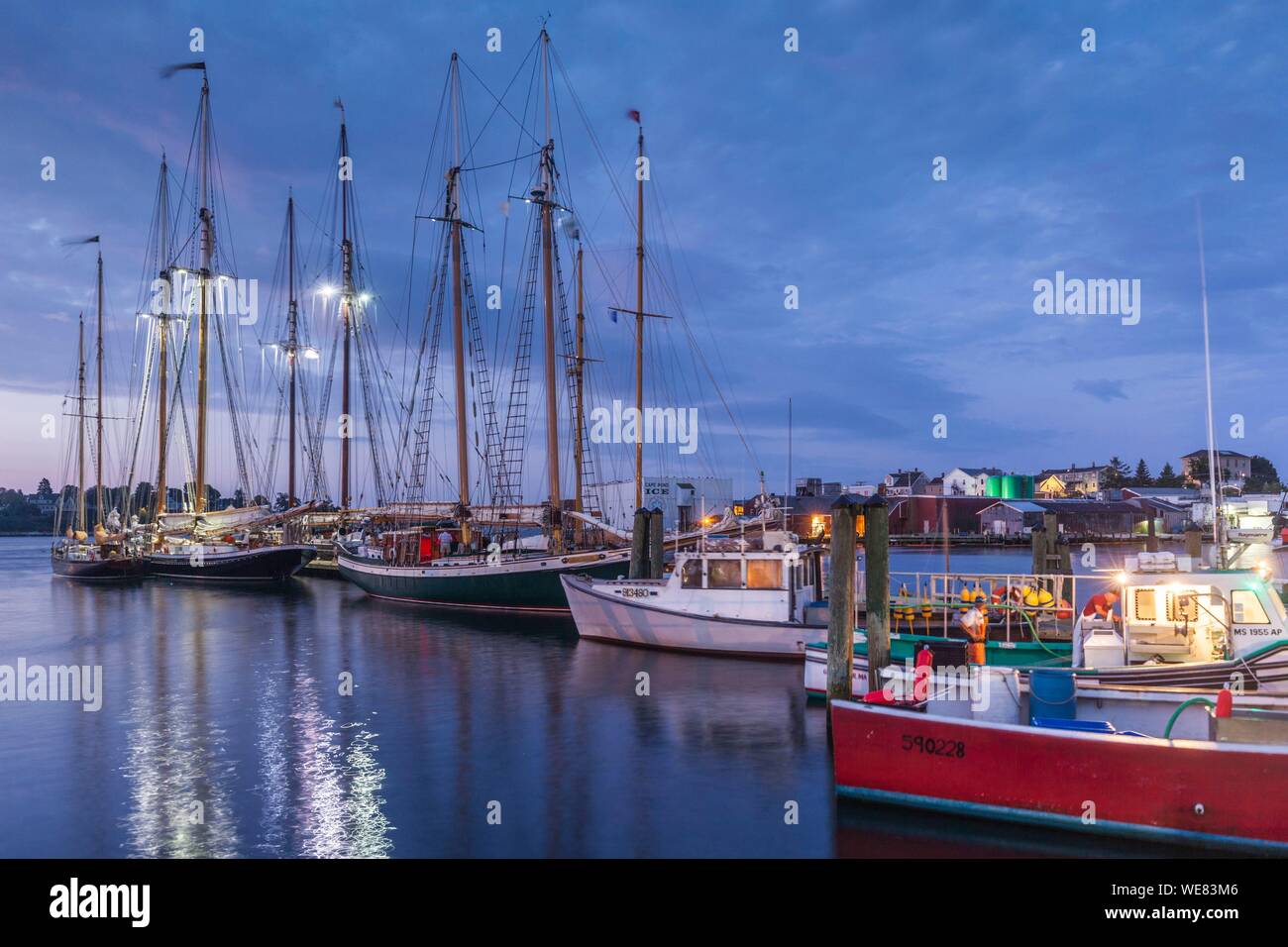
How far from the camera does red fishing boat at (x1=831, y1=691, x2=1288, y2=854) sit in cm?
980

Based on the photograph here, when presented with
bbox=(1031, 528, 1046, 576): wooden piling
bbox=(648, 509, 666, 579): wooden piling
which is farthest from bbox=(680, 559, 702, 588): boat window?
bbox=(1031, 528, 1046, 576): wooden piling

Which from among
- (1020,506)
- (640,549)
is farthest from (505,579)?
(1020,506)

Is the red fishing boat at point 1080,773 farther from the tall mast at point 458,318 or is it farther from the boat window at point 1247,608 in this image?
the tall mast at point 458,318

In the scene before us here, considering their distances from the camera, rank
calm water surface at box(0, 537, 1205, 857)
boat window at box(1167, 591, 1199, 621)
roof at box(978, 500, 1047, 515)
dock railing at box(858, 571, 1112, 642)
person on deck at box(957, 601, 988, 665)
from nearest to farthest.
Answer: calm water surface at box(0, 537, 1205, 857) < boat window at box(1167, 591, 1199, 621) < person on deck at box(957, 601, 988, 665) < dock railing at box(858, 571, 1112, 642) < roof at box(978, 500, 1047, 515)

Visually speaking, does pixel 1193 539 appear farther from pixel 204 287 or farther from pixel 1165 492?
pixel 1165 492

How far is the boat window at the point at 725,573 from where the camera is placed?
79.1 ft

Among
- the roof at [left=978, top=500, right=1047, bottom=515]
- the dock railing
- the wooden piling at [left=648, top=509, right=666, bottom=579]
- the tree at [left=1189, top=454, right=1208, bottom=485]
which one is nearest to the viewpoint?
the dock railing

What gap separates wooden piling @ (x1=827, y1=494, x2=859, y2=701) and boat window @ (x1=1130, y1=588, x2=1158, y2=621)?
5.07 m

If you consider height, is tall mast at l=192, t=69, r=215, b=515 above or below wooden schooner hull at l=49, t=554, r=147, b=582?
above

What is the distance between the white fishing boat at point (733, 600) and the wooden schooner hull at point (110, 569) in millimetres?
50103

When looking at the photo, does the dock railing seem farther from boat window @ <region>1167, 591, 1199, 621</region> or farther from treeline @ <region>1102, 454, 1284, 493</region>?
treeline @ <region>1102, 454, 1284, 493</region>

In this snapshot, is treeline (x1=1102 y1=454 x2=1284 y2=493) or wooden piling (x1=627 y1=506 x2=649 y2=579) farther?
treeline (x1=1102 y1=454 x2=1284 y2=493)
